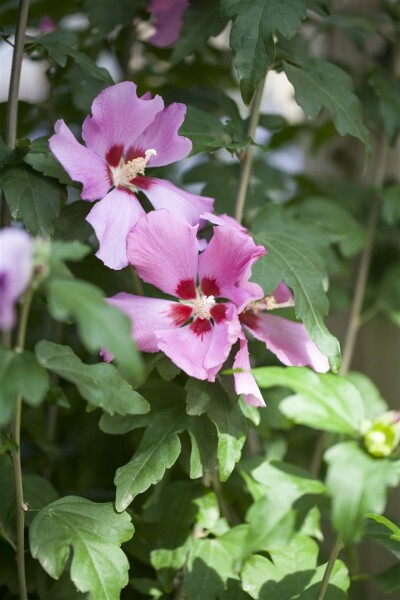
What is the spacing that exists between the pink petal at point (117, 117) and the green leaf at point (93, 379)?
10.1 inches

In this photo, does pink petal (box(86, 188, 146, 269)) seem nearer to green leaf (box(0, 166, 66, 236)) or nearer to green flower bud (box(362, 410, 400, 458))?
green leaf (box(0, 166, 66, 236))

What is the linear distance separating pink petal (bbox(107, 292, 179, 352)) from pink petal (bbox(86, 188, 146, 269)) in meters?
0.04

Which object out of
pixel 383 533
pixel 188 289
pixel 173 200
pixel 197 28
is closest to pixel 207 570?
pixel 383 533

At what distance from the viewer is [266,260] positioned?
86 cm

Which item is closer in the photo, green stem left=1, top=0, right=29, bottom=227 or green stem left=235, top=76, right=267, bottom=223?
green stem left=1, top=0, right=29, bottom=227

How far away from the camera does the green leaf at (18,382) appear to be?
0.56 meters

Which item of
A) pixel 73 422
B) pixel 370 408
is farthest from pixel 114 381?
pixel 73 422

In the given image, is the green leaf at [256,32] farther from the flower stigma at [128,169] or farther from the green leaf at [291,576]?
the green leaf at [291,576]

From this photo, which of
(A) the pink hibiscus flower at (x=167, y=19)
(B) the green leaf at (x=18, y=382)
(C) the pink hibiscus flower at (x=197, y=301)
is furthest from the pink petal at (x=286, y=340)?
(A) the pink hibiscus flower at (x=167, y=19)

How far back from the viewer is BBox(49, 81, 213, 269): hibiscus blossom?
772 millimetres

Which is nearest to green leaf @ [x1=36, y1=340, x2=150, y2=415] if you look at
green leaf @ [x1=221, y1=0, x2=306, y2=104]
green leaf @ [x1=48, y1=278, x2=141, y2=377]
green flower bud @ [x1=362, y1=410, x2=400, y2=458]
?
green leaf @ [x1=48, y1=278, x2=141, y2=377]

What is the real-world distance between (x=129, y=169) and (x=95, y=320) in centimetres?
36

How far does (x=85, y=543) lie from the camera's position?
2.37ft

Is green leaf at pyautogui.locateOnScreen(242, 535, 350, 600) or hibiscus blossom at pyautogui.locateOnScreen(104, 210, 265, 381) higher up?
hibiscus blossom at pyautogui.locateOnScreen(104, 210, 265, 381)
